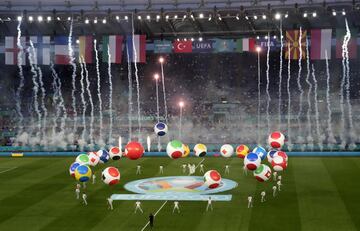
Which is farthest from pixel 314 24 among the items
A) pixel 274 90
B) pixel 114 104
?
pixel 114 104

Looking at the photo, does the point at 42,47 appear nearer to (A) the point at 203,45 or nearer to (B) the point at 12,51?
(B) the point at 12,51

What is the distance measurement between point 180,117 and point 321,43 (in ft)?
67.6

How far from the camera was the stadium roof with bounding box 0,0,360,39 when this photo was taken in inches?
1902

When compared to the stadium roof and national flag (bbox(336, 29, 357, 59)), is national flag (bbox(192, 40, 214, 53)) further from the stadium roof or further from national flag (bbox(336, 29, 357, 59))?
national flag (bbox(336, 29, 357, 59))

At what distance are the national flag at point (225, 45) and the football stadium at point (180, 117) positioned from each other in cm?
11

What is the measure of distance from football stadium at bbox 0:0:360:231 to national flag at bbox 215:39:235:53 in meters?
0.11

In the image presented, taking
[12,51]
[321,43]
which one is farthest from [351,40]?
[12,51]

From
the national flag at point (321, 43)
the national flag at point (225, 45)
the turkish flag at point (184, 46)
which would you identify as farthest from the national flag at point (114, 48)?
the national flag at point (321, 43)

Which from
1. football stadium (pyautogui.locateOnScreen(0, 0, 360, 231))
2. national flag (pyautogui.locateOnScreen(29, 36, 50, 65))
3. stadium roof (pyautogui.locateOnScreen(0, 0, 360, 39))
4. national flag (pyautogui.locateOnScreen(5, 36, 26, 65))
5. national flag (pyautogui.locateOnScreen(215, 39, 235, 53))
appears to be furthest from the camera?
national flag (pyautogui.locateOnScreen(215, 39, 235, 53))

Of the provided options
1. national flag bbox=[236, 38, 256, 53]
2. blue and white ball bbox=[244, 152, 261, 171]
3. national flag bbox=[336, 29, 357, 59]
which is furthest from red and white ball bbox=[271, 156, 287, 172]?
national flag bbox=[236, 38, 256, 53]

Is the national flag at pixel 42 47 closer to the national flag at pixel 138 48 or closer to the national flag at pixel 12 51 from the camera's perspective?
the national flag at pixel 12 51

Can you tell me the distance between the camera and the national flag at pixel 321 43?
50938 mm

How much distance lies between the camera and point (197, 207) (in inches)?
1046

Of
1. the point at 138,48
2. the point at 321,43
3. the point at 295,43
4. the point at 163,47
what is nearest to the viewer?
the point at 321,43
